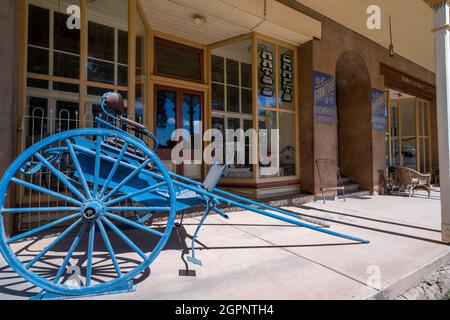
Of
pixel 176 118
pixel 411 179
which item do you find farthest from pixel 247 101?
pixel 411 179

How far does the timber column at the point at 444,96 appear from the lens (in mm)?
3539

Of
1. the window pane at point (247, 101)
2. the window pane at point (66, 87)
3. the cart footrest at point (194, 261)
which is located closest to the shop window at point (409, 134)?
the window pane at point (247, 101)

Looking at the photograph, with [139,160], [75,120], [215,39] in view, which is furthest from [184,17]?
[139,160]

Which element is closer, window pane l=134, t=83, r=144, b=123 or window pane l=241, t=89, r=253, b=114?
window pane l=134, t=83, r=144, b=123

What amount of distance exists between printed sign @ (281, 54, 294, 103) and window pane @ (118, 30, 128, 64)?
11.9 feet

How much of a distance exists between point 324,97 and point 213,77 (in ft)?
8.76

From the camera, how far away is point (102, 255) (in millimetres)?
2883

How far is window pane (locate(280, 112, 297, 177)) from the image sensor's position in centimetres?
696

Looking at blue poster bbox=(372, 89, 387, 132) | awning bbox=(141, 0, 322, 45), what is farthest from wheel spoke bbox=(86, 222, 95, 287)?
blue poster bbox=(372, 89, 387, 132)

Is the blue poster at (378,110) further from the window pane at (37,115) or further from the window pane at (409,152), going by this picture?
the window pane at (37,115)

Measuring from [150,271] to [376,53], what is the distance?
345 inches

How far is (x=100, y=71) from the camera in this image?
4.60 m

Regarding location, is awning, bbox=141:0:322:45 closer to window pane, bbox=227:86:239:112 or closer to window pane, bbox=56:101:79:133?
window pane, bbox=227:86:239:112
